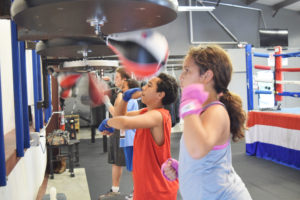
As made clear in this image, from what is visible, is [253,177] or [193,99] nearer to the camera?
[193,99]

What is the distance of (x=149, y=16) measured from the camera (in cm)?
72

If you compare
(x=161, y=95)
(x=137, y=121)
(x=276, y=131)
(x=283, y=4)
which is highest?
(x=283, y=4)

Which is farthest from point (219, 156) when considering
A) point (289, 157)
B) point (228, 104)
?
point (289, 157)

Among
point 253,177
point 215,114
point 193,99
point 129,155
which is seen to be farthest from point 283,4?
point 193,99

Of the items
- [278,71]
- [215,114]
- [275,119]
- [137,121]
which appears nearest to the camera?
[215,114]

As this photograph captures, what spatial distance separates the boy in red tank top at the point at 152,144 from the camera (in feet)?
5.65

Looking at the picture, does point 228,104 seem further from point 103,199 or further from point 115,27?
point 103,199

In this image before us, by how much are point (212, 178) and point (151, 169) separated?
644 millimetres

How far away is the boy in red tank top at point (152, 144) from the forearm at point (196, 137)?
0.65m

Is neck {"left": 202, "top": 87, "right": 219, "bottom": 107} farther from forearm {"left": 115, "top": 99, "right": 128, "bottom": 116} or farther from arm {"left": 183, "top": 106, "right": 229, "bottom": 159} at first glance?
forearm {"left": 115, "top": 99, "right": 128, "bottom": 116}

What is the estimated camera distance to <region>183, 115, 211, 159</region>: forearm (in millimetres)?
1002

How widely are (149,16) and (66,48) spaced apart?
415 mm

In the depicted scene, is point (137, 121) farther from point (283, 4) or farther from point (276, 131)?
point (283, 4)

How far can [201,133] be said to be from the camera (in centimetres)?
100
